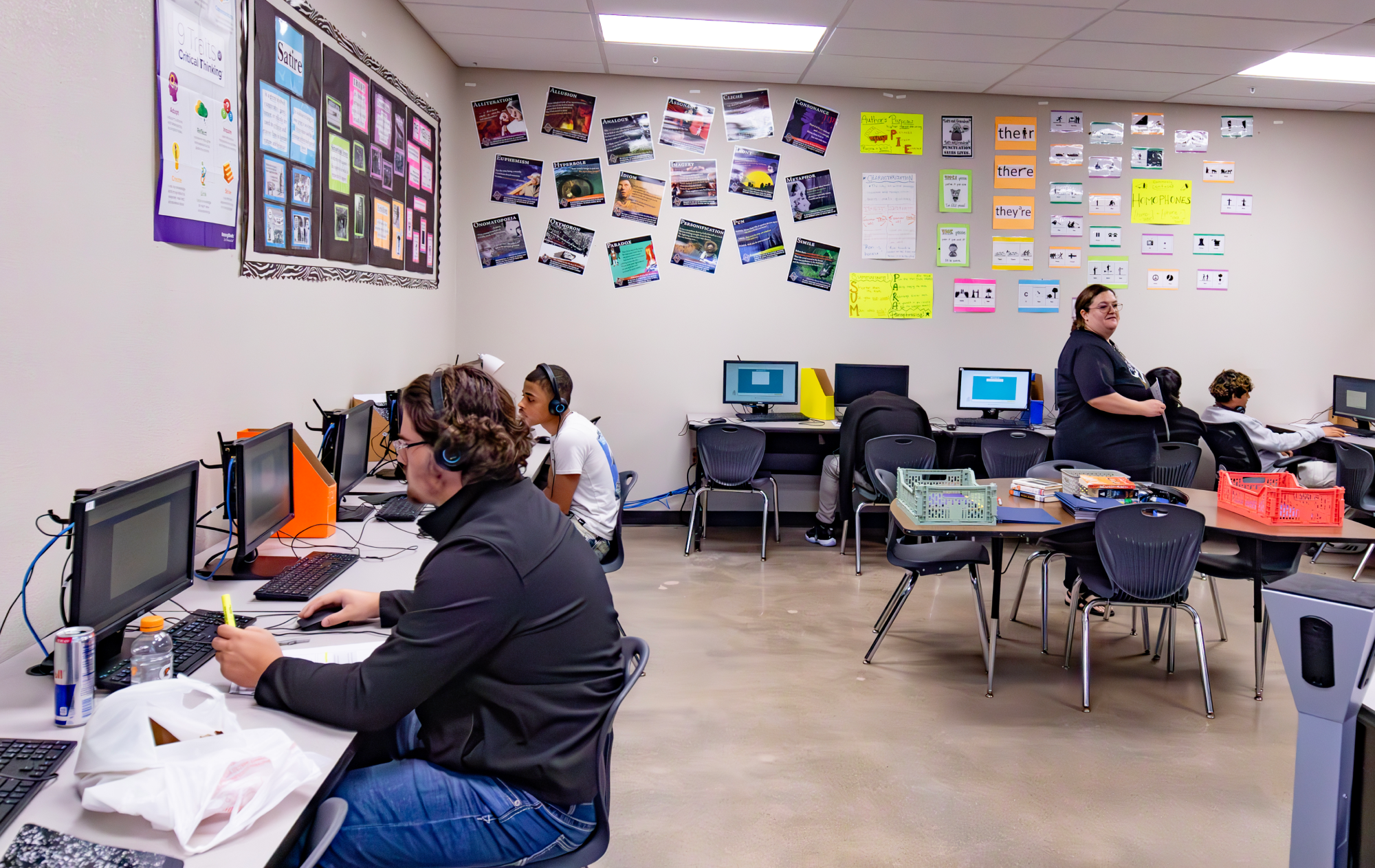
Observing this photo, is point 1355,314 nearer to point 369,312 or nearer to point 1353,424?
point 1353,424

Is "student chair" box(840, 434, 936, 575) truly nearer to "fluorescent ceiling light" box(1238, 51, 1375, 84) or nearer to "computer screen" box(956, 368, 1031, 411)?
"computer screen" box(956, 368, 1031, 411)

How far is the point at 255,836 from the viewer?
118 centimetres

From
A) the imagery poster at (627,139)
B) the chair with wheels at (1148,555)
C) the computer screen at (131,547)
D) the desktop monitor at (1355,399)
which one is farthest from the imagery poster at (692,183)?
the desktop monitor at (1355,399)

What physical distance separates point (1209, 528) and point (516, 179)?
4350 mm

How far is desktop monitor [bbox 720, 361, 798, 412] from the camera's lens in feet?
19.1

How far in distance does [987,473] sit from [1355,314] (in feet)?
10.7

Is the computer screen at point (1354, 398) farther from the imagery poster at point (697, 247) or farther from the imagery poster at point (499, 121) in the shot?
the imagery poster at point (499, 121)

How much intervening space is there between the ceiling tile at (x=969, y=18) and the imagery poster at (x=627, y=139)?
1.59m

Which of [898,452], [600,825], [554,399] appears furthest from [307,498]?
[898,452]

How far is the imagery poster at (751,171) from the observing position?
5.78 metres

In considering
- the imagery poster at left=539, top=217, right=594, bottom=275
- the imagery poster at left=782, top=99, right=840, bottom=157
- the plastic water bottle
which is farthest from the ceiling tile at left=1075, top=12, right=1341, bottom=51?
the plastic water bottle

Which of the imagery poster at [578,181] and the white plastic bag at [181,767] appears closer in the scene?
the white plastic bag at [181,767]

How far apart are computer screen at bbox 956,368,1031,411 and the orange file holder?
4.38m

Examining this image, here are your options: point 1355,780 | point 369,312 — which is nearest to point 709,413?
point 369,312
